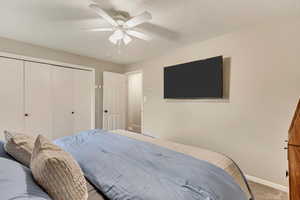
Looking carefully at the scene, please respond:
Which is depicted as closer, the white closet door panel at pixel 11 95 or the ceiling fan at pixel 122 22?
the ceiling fan at pixel 122 22

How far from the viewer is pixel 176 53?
3383 millimetres

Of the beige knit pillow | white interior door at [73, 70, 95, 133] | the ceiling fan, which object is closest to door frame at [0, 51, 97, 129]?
white interior door at [73, 70, 95, 133]

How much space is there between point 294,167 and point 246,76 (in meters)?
1.41

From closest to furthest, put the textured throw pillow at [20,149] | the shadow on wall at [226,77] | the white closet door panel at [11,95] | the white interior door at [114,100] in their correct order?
the textured throw pillow at [20,149], the shadow on wall at [226,77], the white closet door panel at [11,95], the white interior door at [114,100]

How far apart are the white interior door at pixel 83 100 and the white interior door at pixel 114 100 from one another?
343 mm

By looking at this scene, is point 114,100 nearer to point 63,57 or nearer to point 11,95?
point 63,57

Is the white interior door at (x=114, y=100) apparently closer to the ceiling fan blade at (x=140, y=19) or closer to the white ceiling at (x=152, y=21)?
the white ceiling at (x=152, y=21)

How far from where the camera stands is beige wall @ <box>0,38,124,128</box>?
2.87m

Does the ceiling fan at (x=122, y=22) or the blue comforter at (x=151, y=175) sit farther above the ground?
the ceiling fan at (x=122, y=22)

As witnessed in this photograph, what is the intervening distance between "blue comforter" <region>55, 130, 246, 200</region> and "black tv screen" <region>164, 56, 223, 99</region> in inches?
60.3

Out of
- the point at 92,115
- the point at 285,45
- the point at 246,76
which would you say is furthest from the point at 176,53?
the point at 92,115

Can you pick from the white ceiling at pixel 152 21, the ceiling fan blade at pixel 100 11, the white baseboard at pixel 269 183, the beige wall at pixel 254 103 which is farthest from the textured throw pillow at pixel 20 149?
the white baseboard at pixel 269 183

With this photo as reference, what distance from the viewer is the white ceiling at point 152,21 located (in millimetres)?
1806

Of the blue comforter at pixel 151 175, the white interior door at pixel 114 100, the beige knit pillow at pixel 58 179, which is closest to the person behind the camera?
the beige knit pillow at pixel 58 179
